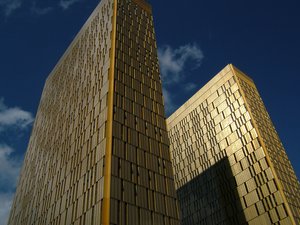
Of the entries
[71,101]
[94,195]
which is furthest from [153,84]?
[94,195]

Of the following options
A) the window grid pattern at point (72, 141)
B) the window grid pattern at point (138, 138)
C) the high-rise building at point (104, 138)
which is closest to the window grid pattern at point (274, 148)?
the window grid pattern at point (138, 138)

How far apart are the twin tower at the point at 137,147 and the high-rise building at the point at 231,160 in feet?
0.80

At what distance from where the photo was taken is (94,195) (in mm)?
38000

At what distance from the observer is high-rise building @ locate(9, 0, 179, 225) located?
38.6m

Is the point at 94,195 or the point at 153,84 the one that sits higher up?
the point at 153,84

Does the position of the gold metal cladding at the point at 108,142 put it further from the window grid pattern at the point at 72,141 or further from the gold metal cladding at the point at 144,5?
the gold metal cladding at the point at 144,5

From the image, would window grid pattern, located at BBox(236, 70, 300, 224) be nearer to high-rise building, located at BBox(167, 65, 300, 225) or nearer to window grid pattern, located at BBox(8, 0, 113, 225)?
high-rise building, located at BBox(167, 65, 300, 225)

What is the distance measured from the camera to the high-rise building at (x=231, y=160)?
198ft

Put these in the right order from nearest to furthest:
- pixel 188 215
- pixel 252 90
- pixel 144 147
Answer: pixel 144 147 → pixel 188 215 → pixel 252 90

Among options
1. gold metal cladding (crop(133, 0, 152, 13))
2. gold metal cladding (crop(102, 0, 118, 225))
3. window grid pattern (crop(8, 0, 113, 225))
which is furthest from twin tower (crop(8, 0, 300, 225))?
gold metal cladding (crop(133, 0, 152, 13))

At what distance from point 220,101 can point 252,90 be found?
868cm

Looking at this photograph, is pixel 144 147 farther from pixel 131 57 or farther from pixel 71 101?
pixel 71 101

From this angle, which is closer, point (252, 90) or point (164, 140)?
point (164, 140)

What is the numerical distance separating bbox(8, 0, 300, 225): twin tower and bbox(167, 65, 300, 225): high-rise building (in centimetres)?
24
